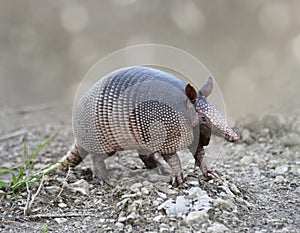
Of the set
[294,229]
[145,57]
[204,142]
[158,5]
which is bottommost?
[294,229]

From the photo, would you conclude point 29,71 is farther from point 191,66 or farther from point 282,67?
point 191,66

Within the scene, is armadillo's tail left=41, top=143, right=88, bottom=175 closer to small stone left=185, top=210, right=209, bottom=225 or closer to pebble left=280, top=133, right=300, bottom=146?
small stone left=185, top=210, right=209, bottom=225

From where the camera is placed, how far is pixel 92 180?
13.8ft

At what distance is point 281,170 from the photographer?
14.2 ft

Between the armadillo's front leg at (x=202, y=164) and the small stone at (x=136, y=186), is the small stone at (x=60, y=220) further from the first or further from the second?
the armadillo's front leg at (x=202, y=164)


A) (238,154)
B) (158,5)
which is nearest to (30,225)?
(238,154)

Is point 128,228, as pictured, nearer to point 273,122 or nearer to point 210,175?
point 210,175

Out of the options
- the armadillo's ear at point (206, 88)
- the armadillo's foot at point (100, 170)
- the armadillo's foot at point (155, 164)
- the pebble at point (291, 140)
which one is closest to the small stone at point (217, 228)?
the armadillo's ear at point (206, 88)

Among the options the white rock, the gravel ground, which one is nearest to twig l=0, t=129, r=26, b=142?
the gravel ground

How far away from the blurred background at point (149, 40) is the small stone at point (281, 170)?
3.40 m

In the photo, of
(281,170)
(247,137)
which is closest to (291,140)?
(247,137)

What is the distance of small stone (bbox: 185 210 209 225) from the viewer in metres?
3.03

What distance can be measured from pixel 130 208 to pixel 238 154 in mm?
2155

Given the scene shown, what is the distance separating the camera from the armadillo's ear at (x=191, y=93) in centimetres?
335
